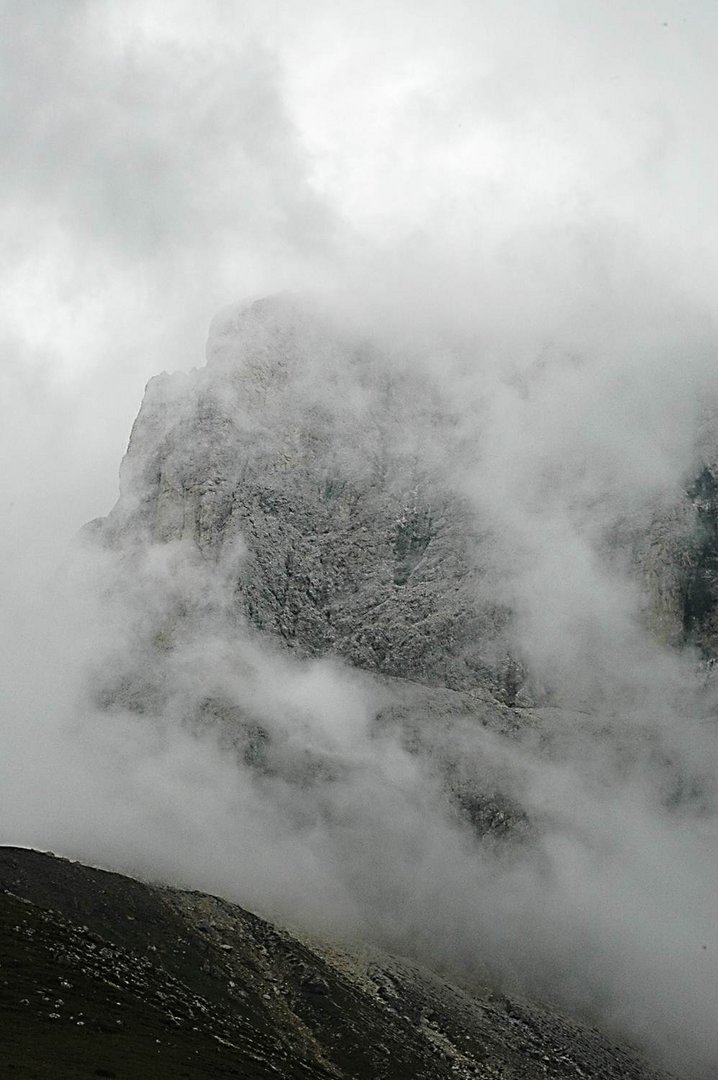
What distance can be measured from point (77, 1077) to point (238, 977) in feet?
412

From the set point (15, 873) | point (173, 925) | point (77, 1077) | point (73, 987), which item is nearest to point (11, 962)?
point (73, 987)

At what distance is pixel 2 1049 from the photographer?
71125mm

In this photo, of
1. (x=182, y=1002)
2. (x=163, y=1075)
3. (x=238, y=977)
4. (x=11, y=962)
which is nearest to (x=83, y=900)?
(x=238, y=977)

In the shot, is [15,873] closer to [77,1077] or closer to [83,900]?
[83,900]

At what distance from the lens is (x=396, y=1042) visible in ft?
589

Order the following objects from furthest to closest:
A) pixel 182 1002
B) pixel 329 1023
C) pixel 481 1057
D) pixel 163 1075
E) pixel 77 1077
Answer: pixel 481 1057 < pixel 329 1023 < pixel 182 1002 < pixel 163 1075 < pixel 77 1077

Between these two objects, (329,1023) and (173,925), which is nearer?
(329,1023)

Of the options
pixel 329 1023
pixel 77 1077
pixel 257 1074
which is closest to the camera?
pixel 77 1077

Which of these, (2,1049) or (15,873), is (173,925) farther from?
(2,1049)

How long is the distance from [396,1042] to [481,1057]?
84.2 feet

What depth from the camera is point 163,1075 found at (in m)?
80.6

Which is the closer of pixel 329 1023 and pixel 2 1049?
pixel 2 1049

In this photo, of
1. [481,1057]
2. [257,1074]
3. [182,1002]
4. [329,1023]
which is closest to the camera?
[257,1074]

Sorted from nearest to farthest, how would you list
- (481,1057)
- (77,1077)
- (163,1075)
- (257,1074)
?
(77,1077) → (163,1075) → (257,1074) → (481,1057)
